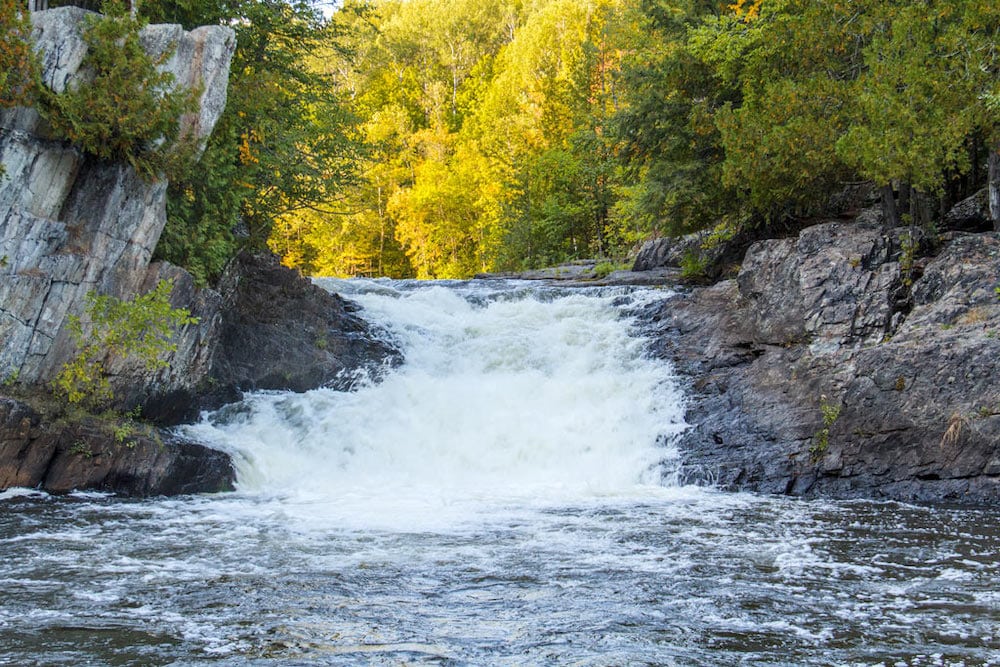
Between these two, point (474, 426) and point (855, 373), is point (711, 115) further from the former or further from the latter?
point (474, 426)

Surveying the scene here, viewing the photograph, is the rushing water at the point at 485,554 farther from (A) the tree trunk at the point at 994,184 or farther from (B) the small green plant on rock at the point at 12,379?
(A) the tree trunk at the point at 994,184

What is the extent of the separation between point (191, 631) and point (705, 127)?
15279 millimetres

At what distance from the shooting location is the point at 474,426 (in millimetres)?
14945

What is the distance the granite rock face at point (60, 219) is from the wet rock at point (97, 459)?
769mm

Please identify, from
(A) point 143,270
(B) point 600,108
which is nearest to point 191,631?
(A) point 143,270

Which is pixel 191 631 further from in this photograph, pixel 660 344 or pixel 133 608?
pixel 660 344

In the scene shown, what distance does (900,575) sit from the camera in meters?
7.64

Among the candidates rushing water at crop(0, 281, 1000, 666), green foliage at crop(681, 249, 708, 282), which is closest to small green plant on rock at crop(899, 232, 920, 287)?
rushing water at crop(0, 281, 1000, 666)

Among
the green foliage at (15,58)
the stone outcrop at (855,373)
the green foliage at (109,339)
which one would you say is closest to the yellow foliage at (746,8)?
the stone outcrop at (855,373)

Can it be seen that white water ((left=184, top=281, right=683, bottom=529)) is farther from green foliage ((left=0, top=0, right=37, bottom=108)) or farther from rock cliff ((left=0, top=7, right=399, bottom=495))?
green foliage ((left=0, top=0, right=37, bottom=108))

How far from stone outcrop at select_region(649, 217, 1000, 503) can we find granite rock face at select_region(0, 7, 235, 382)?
29.4 ft

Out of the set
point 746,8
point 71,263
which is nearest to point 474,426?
point 71,263

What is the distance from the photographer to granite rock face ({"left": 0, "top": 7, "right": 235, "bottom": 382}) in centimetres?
1138

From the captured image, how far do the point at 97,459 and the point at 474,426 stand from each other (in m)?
5.95
